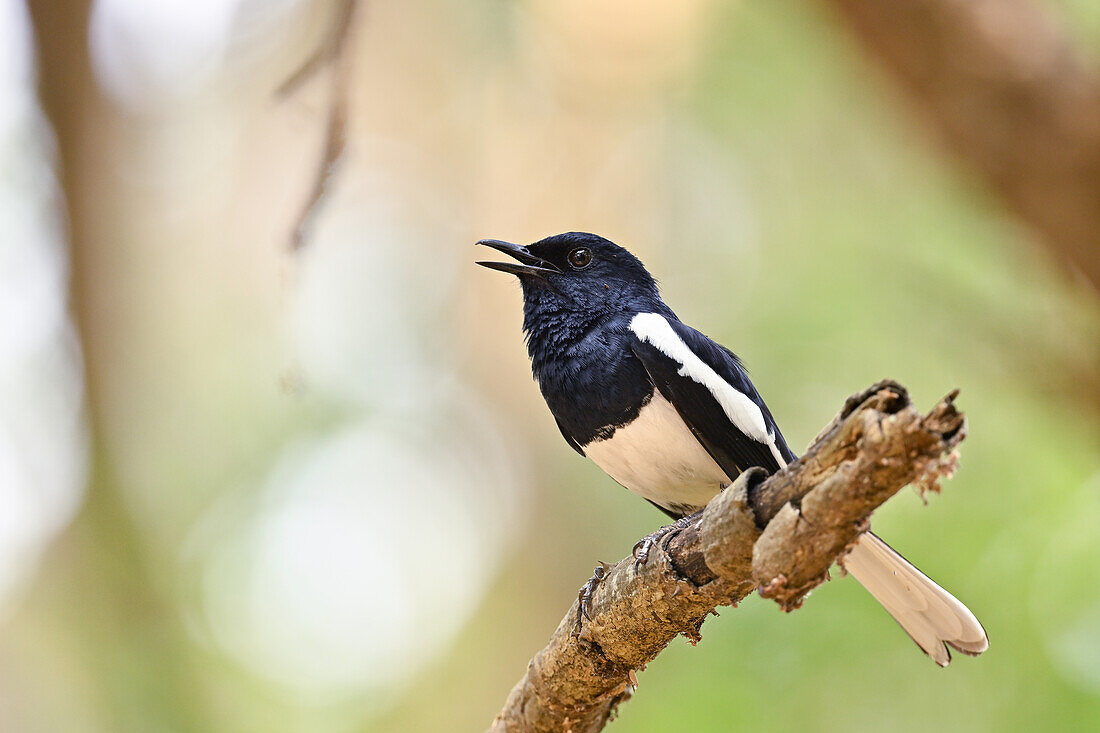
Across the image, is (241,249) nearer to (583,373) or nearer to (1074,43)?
(583,373)

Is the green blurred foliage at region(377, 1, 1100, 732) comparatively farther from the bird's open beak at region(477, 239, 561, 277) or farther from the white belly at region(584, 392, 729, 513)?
the bird's open beak at region(477, 239, 561, 277)

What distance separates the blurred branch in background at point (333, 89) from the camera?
284 centimetres

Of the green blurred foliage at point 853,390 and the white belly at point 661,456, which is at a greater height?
the green blurred foliage at point 853,390

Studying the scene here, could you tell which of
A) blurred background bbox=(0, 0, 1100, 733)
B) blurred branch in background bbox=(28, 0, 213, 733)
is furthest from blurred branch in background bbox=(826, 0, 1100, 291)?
blurred branch in background bbox=(28, 0, 213, 733)

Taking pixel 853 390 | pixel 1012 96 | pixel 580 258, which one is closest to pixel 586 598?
pixel 580 258

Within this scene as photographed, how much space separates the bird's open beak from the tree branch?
1532 millimetres

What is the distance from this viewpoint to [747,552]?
2.26m

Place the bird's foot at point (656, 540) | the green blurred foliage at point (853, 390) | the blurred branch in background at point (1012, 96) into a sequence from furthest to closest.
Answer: the green blurred foliage at point (853, 390) → the blurred branch in background at point (1012, 96) → the bird's foot at point (656, 540)

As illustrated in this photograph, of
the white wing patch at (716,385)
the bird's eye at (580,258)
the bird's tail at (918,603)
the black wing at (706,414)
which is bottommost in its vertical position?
the bird's tail at (918,603)

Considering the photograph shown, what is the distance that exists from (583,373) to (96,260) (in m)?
2.88

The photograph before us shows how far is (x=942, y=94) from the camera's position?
3.45 m

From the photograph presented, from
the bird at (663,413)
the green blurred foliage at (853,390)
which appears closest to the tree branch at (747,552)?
the bird at (663,413)

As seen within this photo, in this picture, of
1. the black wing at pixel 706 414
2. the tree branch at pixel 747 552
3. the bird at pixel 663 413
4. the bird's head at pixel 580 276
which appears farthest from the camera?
the bird's head at pixel 580 276

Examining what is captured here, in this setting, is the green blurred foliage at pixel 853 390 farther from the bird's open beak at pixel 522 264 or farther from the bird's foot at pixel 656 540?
the bird's foot at pixel 656 540
